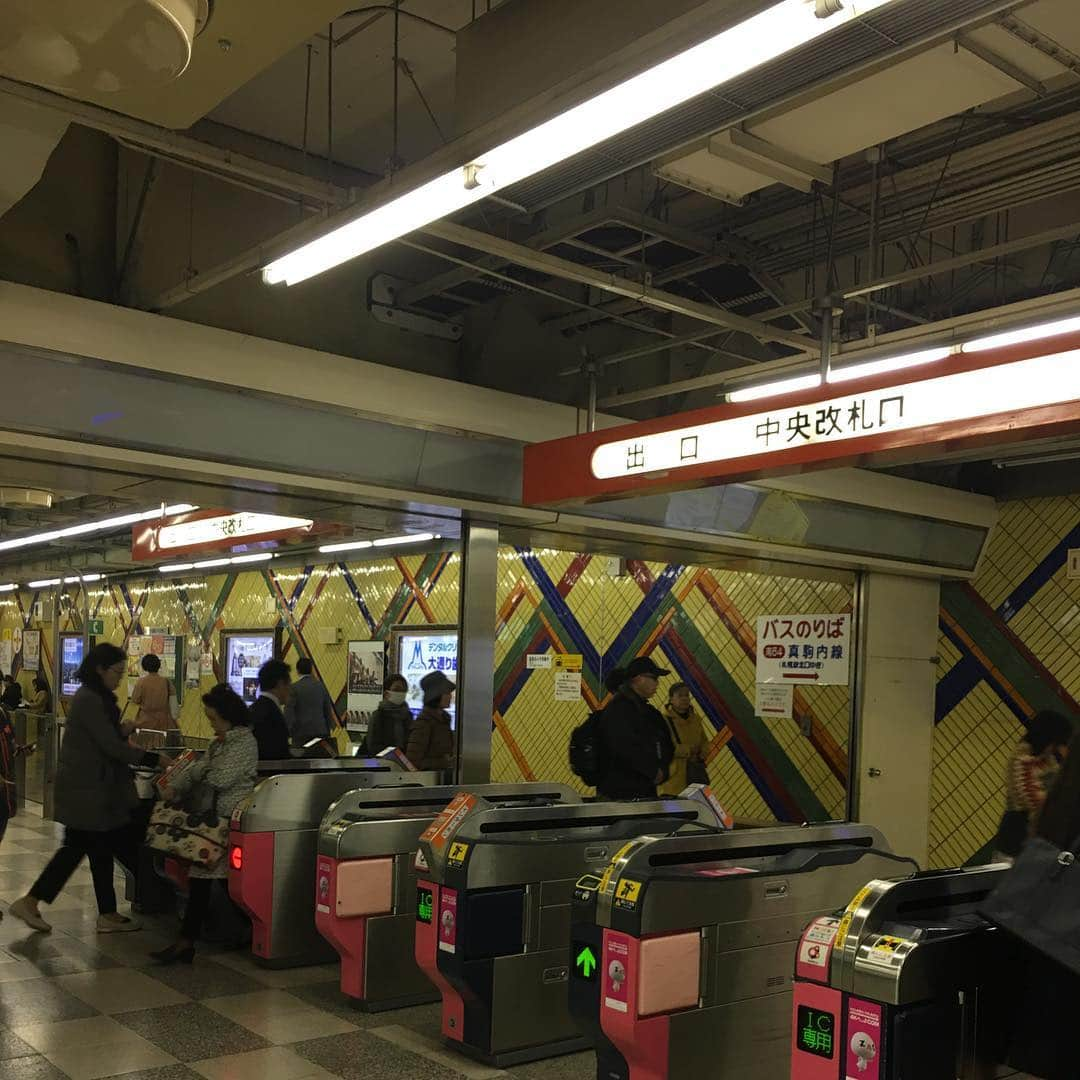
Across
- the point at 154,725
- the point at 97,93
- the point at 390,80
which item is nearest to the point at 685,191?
the point at 390,80

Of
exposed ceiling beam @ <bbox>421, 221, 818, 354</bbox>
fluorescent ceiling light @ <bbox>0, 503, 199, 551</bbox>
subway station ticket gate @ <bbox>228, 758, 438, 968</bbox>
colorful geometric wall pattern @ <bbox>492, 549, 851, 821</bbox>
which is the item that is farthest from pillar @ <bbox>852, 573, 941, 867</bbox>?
fluorescent ceiling light @ <bbox>0, 503, 199, 551</bbox>

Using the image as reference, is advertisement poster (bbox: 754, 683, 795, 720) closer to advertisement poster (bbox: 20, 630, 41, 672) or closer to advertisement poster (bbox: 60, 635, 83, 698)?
advertisement poster (bbox: 60, 635, 83, 698)

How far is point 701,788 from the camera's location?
18.1ft

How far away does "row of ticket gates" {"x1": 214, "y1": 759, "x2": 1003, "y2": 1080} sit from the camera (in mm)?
2906

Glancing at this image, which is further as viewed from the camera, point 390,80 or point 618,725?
point 618,725

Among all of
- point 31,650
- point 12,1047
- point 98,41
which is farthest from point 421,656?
point 31,650

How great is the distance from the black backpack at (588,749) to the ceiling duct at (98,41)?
15.2 feet

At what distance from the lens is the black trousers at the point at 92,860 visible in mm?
5965

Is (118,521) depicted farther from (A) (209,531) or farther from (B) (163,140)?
(B) (163,140)

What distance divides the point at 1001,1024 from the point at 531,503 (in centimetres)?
356

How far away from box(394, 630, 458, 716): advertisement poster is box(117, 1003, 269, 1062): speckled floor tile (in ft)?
17.5

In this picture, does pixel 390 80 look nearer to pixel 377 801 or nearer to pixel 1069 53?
pixel 1069 53

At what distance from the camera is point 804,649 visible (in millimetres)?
8617

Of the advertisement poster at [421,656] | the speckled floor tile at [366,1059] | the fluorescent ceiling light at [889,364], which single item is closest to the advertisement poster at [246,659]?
the advertisement poster at [421,656]
